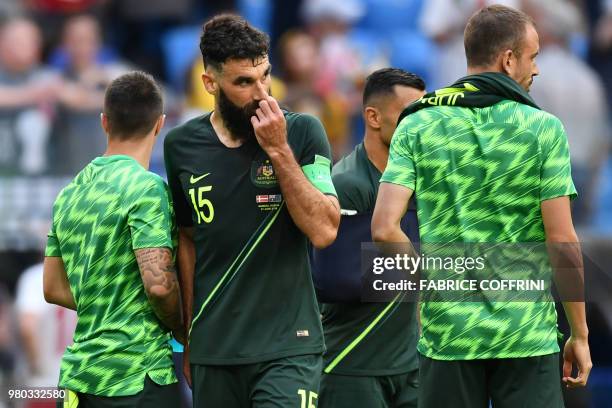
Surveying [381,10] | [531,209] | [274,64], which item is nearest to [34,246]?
[274,64]

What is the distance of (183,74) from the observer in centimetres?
1280

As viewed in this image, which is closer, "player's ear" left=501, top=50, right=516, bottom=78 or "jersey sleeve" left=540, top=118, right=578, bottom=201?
"jersey sleeve" left=540, top=118, right=578, bottom=201

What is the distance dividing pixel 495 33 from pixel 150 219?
1.65 metres

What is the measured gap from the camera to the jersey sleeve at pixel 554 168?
495cm

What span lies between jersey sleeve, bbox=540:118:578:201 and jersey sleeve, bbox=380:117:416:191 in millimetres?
531

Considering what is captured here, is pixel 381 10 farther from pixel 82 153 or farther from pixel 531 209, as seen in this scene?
pixel 531 209

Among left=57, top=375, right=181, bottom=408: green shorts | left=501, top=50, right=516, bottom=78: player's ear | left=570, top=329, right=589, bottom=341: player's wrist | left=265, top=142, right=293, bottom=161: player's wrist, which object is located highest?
left=501, top=50, right=516, bottom=78: player's ear

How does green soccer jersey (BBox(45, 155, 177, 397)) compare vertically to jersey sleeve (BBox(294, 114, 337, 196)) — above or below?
below

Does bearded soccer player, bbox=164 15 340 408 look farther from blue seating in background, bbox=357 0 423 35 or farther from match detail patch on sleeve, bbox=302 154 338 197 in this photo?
blue seating in background, bbox=357 0 423 35

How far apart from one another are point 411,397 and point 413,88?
1639mm

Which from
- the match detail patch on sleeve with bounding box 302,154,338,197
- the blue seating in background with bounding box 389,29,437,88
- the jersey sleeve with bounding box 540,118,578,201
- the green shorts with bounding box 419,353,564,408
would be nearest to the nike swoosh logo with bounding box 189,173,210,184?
the match detail patch on sleeve with bounding box 302,154,338,197

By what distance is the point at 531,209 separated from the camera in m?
4.99

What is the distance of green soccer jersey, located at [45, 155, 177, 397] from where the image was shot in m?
5.25

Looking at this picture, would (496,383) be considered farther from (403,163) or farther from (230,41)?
(230,41)
